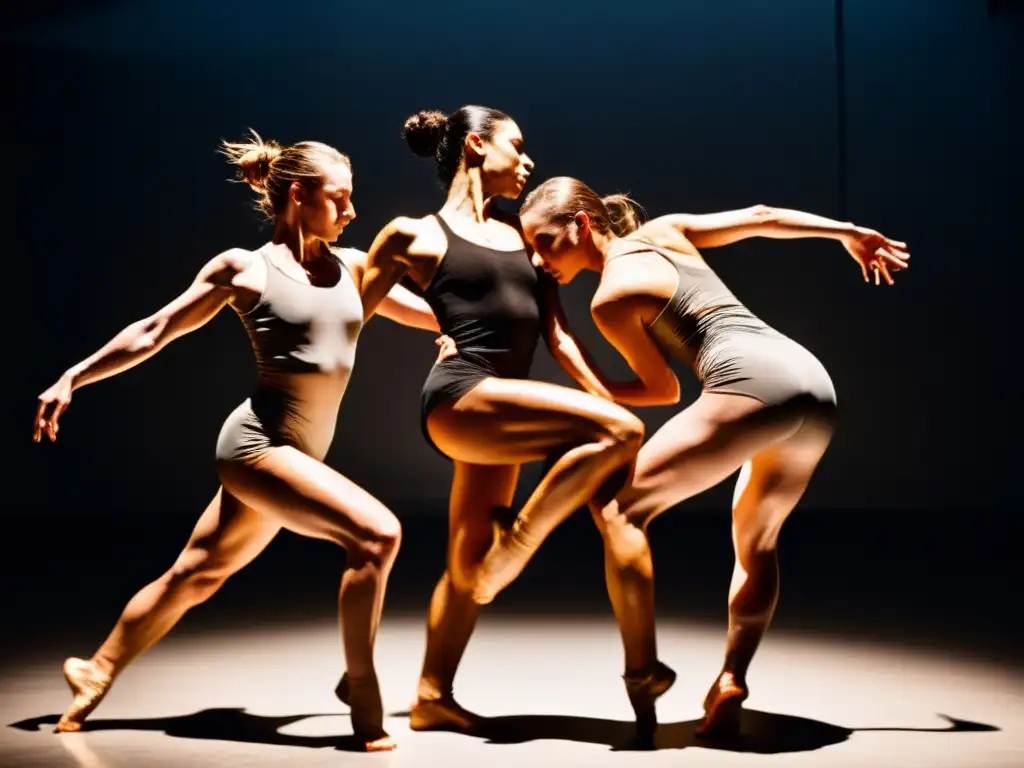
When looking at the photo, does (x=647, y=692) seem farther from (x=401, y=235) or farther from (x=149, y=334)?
(x=149, y=334)

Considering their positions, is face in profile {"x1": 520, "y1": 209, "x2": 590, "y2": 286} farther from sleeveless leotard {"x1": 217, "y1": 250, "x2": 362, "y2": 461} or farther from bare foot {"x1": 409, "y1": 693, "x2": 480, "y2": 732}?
bare foot {"x1": 409, "y1": 693, "x2": 480, "y2": 732}

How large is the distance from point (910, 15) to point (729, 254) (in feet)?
6.39

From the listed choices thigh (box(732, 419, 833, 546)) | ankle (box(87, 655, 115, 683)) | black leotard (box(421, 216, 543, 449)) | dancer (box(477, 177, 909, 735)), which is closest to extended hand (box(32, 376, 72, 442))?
ankle (box(87, 655, 115, 683))

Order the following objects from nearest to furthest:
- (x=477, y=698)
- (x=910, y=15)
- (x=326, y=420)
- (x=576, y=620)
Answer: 1. (x=326, y=420)
2. (x=477, y=698)
3. (x=576, y=620)
4. (x=910, y=15)

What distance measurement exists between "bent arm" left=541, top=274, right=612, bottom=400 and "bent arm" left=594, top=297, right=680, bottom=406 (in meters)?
0.05

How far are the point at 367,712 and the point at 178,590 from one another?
613 mm

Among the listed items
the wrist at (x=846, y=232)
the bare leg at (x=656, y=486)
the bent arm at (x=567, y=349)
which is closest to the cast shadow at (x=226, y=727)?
the bare leg at (x=656, y=486)

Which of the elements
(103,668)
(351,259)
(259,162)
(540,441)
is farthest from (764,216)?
(103,668)

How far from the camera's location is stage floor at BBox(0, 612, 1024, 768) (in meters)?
3.19

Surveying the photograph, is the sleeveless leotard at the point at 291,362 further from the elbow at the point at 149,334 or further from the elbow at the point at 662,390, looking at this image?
the elbow at the point at 662,390

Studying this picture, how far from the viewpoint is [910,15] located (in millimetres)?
8336

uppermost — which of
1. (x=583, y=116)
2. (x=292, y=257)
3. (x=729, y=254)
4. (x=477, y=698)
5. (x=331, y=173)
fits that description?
(x=583, y=116)

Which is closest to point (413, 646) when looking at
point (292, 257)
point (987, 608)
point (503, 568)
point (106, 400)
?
point (503, 568)

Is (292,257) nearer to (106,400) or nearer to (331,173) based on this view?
(331,173)
